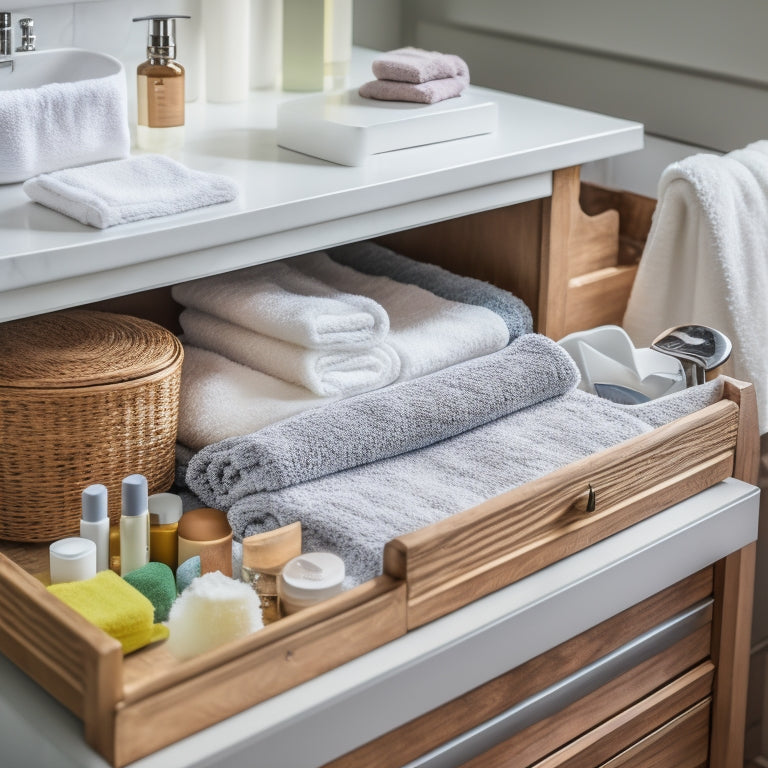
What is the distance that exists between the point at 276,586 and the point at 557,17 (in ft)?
3.47

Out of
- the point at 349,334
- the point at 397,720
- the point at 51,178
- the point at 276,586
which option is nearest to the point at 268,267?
the point at 349,334

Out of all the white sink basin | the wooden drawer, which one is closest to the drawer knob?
the wooden drawer

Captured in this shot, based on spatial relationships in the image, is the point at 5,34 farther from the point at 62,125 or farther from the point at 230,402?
the point at 230,402

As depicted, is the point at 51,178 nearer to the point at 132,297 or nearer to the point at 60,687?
the point at 132,297

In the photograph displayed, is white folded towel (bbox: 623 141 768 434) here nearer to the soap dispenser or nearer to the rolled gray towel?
the rolled gray towel

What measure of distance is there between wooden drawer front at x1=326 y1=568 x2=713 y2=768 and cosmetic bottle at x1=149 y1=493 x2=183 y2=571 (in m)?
0.24

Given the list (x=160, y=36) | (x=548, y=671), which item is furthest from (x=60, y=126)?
(x=548, y=671)

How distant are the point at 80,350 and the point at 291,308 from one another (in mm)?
204

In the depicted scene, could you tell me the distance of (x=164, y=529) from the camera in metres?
0.96

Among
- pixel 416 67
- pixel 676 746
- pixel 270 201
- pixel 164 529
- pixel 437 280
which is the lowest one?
pixel 676 746

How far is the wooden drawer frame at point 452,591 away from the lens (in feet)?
2.32

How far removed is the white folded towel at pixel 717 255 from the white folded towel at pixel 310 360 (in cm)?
37

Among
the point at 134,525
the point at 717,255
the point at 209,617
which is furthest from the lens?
the point at 717,255

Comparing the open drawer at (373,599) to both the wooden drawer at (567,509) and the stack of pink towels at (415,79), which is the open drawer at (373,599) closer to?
the wooden drawer at (567,509)
